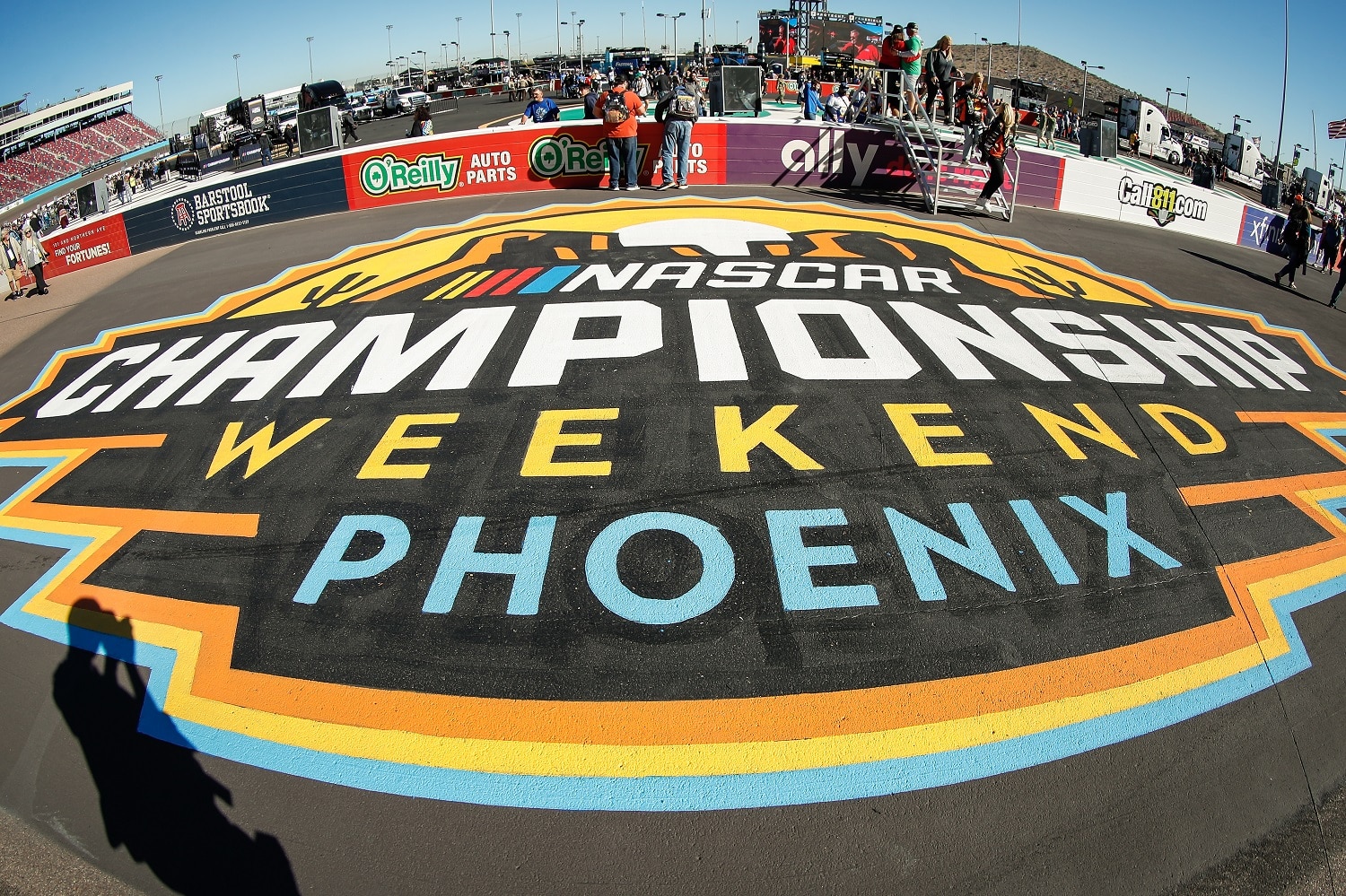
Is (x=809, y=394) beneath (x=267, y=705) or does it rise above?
above

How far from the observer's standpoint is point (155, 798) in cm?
398

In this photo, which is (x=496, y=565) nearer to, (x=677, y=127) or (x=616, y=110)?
(x=616, y=110)

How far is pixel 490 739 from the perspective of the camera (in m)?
4.18

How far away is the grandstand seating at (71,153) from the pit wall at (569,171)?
61311mm

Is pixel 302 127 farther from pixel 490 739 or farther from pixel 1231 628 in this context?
pixel 1231 628

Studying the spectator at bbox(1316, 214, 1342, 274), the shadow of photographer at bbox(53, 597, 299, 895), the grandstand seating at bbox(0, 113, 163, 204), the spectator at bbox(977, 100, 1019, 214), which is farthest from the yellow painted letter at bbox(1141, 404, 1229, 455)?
the grandstand seating at bbox(0, 113, 163, 204)

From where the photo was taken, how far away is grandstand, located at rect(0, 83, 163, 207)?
6231 cm

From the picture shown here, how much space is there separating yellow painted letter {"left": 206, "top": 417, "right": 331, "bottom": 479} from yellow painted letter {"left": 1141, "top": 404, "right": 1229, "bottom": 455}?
874 centimetres

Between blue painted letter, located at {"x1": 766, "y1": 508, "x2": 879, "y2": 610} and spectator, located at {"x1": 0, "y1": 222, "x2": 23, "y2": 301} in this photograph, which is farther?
spectator, located at {"x1": 0, "y1": 222, "x2": 23, "y2": 301}

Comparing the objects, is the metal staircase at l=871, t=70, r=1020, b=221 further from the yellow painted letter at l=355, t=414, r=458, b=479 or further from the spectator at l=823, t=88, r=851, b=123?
the yellow painted letter at l=355, t=414, r=458, b=479

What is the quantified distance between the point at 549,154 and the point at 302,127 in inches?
311

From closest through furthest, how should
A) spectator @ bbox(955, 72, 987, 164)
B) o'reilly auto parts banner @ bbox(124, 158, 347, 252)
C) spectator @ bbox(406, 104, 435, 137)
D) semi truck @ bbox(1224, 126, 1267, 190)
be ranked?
spectator @ bbox(955, 72, 987, 164) < o'reilly auto parts banner @ bbox(124, 158, 347, 252) < spectator @ bbox(406, 104, 435, 137) < semi truck @ bbox(1224, 126, 1267, 190)

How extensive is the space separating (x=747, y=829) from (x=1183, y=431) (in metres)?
6.47

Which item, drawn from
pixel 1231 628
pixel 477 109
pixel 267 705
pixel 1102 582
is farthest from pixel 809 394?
pixel 477 109
